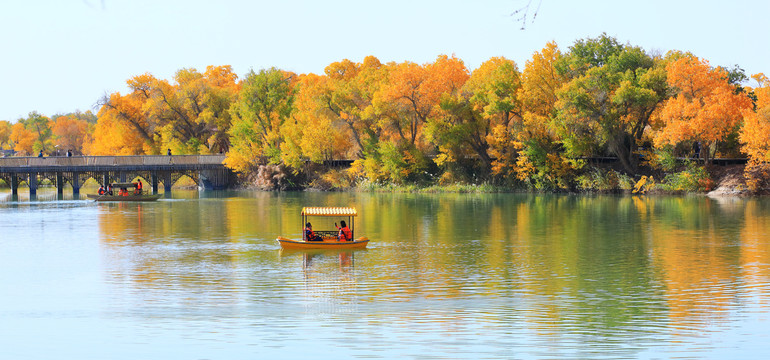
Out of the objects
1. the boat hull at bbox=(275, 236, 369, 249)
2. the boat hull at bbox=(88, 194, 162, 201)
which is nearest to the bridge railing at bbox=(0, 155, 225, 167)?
the boat hull at bbox=(88, 194, 162, 201)

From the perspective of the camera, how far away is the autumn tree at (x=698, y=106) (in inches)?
3123

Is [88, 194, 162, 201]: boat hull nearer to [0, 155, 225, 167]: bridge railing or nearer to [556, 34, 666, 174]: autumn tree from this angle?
[0, 155, 225, 167]: bridge railing

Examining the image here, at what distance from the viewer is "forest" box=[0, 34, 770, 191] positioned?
81.7 m

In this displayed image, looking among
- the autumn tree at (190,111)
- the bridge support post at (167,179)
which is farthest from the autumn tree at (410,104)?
the autumn tree at (190,111)

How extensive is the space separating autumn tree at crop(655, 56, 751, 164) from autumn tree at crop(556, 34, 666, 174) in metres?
2.81

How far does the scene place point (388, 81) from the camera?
10625 centimetres

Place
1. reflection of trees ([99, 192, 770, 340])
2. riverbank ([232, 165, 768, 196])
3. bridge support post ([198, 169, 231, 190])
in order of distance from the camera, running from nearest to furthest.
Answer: reflection of trees ([99, 192, 770, 340]) → riverbank ([232, 165, 768, 196]) → bridge support post ([198, 169, 231, 190])

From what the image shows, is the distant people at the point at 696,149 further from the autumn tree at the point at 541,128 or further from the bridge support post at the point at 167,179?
the bridge support post at the point at 167,179

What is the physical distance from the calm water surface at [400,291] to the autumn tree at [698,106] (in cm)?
2469

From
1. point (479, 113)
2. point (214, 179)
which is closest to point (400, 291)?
point (479, 113)

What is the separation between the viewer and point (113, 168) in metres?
113

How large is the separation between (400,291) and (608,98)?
64.2 meters

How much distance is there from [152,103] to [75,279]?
10435 centimetres

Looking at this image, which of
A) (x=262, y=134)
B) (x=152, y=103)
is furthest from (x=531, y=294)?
(x=152, y=103)
